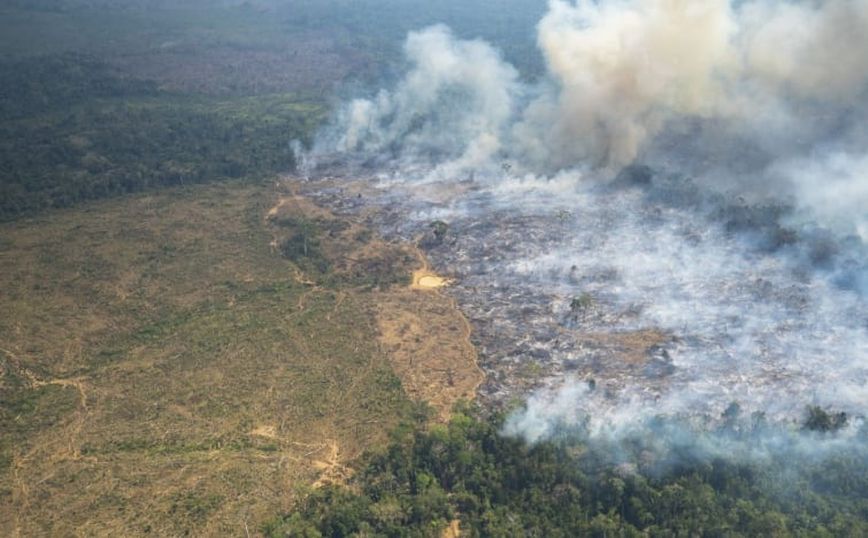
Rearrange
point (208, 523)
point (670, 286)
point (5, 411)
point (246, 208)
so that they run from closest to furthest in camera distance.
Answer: point (208, 523) < point (5, 411) < point (670, 286) < point (246, 208)

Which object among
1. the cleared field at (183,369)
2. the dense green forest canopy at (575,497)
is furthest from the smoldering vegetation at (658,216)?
the cleared field at (183,369)

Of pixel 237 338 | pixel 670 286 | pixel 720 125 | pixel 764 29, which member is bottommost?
pixel 237 338

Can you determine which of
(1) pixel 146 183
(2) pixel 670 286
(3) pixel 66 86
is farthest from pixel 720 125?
(3) pixel 66 86

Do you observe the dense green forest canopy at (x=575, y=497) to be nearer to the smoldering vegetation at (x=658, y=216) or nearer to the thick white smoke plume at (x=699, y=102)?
the smoldering vegetation at (x=658, y=216)

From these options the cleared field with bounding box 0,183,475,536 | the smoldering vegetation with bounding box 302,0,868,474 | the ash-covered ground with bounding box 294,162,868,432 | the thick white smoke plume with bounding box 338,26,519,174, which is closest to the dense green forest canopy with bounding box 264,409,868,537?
the smoldering vegetation with bounding box 302,0,868,474

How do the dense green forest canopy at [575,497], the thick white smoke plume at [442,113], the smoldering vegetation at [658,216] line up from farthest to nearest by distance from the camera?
Result: the thick white smoke plume at [442,113] < the smoldering vegetation at [658,216] < the dense green forest canopy at [575,497]

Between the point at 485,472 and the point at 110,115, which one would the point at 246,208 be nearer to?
the point at 110,115
